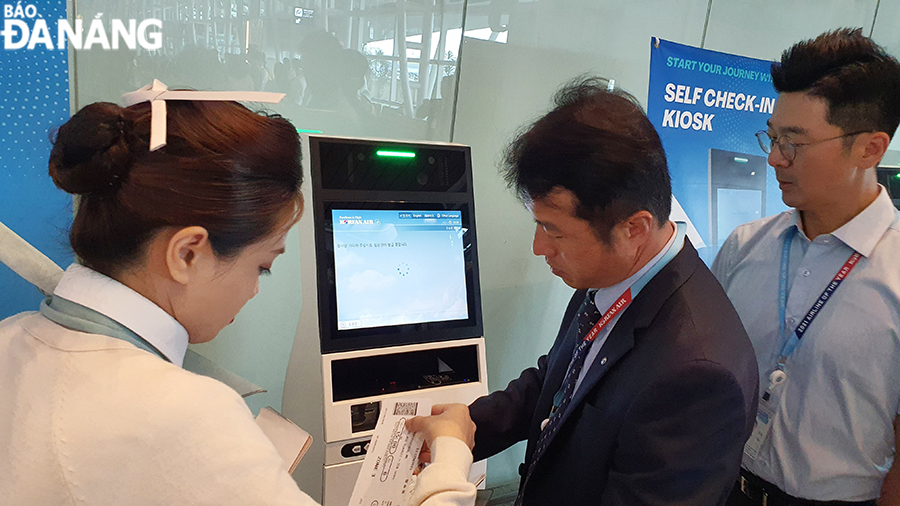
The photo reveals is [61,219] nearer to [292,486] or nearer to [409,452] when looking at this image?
[409,452]

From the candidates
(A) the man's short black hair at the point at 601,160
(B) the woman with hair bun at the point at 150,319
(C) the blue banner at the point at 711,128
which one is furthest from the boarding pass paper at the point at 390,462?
(C) the blue banner at the point at 711,128

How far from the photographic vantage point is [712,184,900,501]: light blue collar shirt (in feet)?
4.78

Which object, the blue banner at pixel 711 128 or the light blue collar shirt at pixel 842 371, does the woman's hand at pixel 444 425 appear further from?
the blue banner at pixel 711 128

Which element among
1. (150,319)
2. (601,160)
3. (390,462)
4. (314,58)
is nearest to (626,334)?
(601,160)

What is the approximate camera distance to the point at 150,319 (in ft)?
2.73

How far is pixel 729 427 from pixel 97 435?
1.00m

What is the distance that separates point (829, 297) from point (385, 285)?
124 cm

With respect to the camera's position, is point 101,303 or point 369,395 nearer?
point 101,303

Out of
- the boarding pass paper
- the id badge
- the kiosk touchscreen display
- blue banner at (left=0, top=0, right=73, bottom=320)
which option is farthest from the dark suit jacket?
blue banner at (left=0, top=0, right=73, bottom=320)

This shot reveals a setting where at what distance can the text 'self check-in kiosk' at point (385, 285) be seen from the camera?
5.35ft

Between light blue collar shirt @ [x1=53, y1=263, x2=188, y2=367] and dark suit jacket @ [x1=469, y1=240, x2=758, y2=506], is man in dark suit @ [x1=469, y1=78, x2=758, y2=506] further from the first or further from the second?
light blue collar shirt @ [x1=53, y1=263, x2=188, y2=367]

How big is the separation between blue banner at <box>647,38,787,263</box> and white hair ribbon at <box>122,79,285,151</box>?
6.96 ft

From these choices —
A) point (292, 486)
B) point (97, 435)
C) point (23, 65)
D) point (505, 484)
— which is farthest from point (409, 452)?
point (505, 484)

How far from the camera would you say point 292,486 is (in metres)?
0.74
